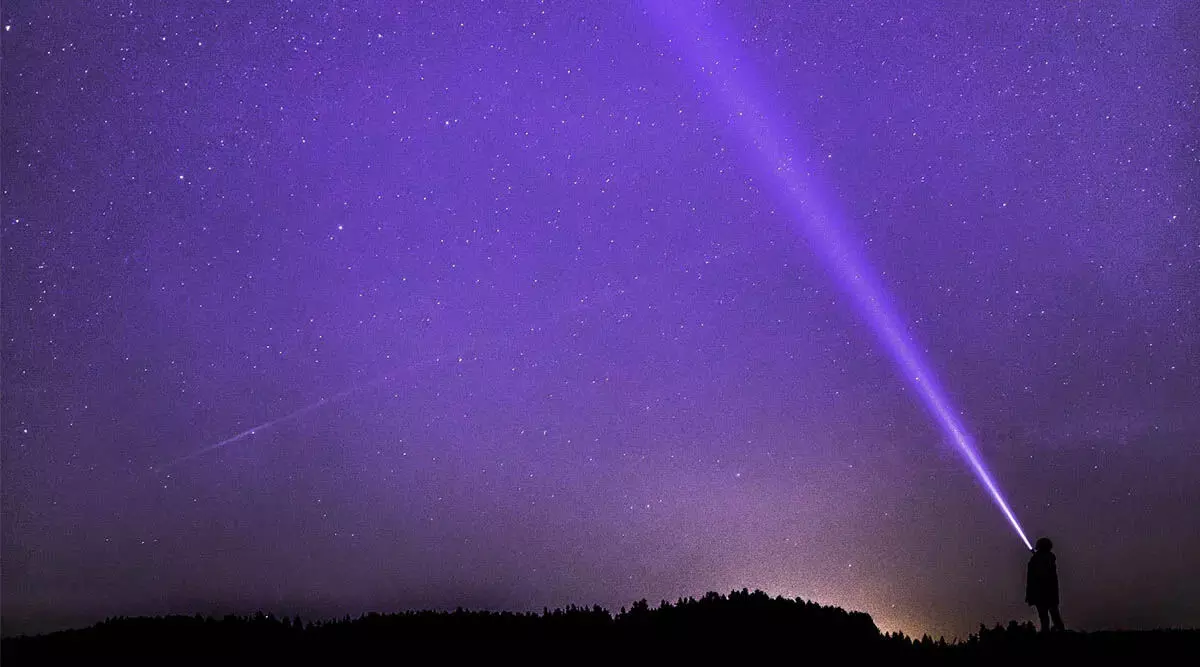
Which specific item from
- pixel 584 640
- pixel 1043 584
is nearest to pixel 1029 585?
pixel 1043 584

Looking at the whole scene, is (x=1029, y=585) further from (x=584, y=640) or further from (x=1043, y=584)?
(x=584, y=640)

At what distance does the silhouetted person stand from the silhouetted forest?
135cm

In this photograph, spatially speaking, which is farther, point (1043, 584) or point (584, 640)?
point (1043, 584)

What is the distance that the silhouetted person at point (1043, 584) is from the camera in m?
12.1

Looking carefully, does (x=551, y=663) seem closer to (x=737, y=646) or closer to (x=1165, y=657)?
(x=737, y=646)

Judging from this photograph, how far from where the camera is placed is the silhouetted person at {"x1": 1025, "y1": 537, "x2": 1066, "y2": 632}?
12062mm

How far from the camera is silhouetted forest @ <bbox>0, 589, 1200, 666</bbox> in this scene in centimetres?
994

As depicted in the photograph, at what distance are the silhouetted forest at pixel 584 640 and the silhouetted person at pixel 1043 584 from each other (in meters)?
1.35

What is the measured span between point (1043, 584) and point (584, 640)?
6.37 meters

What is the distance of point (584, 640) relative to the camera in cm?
1086

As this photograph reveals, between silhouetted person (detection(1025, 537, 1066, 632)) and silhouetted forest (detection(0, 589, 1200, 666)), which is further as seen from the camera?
silhouetted person (detection(1025, 537, 1066, 632))

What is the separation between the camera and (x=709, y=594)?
12.8 m

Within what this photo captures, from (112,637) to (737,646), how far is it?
7.81m

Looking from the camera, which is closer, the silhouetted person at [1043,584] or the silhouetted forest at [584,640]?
the silhouetted forest at [584,640]
